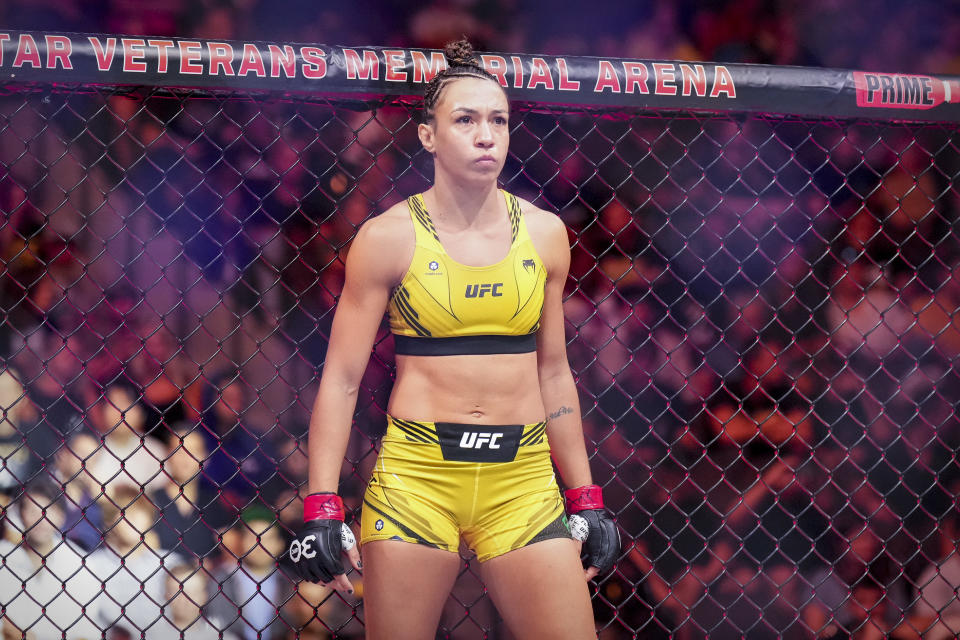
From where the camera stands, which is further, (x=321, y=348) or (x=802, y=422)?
(x=802, y=422)

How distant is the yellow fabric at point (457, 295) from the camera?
180 cm

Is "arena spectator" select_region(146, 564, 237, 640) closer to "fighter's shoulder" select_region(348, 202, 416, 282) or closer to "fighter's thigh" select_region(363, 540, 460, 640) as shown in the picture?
"fighter's thigh" select_region(363, 540, 460, 640)

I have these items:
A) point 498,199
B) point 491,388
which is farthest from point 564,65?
point 491,388

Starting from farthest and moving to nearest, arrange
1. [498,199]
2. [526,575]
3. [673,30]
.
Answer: [673,30] < [498,199] < [526,575]

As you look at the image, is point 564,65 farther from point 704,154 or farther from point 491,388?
point 704,154

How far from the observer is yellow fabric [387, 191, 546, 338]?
5.89ft

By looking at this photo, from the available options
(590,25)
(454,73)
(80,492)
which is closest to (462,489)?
(454,73)

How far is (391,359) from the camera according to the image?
2541 mm

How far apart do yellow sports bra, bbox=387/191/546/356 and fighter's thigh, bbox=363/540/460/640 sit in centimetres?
44

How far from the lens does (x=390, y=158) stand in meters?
2.78

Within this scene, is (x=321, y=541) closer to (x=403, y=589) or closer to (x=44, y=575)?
(x=403, y=589)

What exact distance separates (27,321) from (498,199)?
5.89ft

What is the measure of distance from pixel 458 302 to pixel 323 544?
598 millimetres

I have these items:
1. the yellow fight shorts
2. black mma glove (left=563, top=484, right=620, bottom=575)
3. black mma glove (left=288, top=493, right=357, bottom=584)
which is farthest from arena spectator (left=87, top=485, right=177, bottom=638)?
black mma glove (left=563, top=484, right=620, bottom=575)
